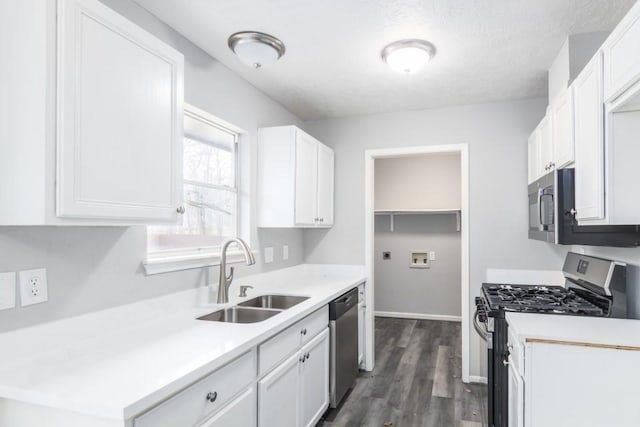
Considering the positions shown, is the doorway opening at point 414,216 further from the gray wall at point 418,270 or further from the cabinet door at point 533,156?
the cabinet door at point 533,156

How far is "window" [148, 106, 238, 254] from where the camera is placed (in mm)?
2311

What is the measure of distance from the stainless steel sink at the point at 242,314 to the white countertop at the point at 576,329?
49.3 inches

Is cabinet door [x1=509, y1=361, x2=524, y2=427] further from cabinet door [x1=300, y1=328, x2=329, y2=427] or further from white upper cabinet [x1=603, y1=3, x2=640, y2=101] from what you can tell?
white upper cabinet [x1=603, y1=3, x2=640, y2=101]

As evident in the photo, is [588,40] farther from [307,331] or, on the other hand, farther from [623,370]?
[307,331]

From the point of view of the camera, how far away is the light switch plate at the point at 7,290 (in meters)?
1.32

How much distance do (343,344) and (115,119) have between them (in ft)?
7.16

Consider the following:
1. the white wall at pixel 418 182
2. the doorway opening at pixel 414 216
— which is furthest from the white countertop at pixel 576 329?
the white wall at pixel 418 182

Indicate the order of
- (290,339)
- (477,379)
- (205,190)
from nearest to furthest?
(290,339), (205,190), (477,379)

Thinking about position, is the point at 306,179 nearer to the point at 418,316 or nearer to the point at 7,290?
the point at 7,290

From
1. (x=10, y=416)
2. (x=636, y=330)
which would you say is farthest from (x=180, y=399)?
(x=636, y=330)

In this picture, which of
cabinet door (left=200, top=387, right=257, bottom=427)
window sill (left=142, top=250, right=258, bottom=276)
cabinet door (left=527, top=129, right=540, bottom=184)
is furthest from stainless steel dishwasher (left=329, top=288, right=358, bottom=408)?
cabinet door (left=527, top=129, right=540, bottom=184)

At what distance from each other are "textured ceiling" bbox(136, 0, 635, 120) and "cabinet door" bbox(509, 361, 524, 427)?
177cm

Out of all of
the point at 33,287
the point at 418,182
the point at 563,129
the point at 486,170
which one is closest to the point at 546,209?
the point at 563,129

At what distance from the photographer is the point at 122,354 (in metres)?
1.45
